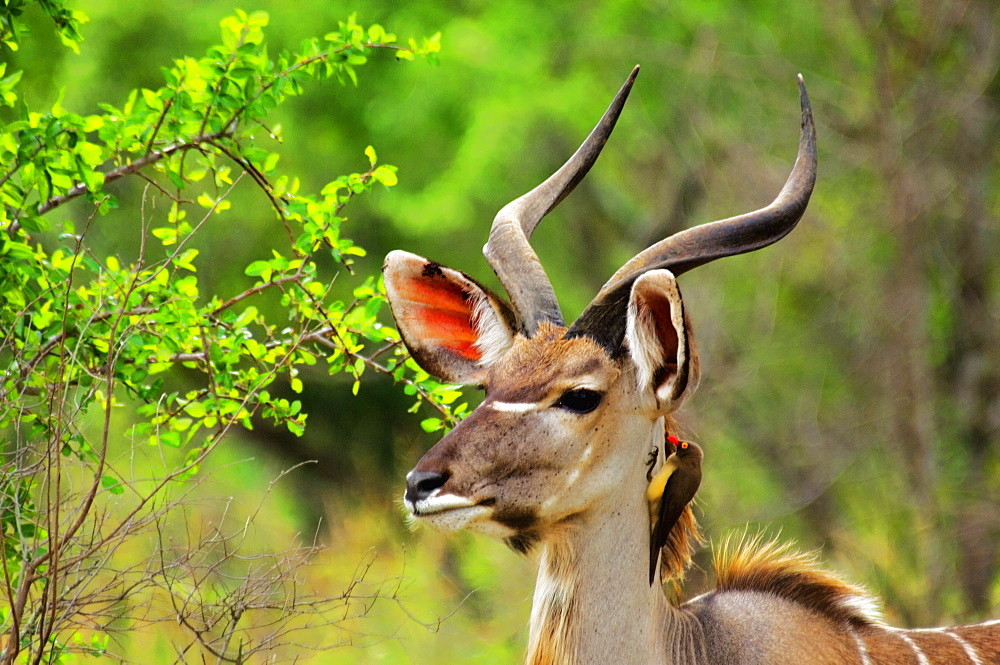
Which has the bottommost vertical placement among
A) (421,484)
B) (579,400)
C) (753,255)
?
(421,484)

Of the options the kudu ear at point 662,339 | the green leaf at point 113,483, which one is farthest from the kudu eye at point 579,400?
the green leaf at point 113,483

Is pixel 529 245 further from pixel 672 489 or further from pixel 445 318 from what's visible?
pixel 672 489

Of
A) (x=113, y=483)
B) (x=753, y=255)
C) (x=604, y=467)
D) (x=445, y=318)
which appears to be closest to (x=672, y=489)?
(x=604, y=467)

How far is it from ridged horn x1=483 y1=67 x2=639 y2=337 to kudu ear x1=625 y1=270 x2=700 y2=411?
33 centimetres

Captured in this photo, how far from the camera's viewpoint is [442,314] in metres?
3.68

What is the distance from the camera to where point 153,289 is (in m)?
3.83

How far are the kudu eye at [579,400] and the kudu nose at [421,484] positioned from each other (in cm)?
40

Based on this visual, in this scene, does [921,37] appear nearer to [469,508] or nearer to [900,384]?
[900,384]

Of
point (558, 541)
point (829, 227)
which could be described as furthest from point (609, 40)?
point (558, 541)

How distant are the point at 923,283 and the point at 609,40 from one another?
4077mm

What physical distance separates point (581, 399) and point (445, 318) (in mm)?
620

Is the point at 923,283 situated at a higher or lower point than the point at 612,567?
higher

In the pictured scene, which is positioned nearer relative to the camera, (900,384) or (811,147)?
(811,147)

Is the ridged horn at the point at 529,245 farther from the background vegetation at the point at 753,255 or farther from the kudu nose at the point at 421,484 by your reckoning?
the background vegetation at the point at 753,255
